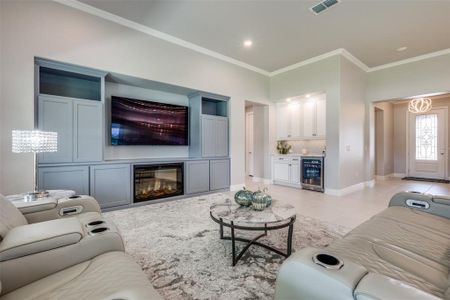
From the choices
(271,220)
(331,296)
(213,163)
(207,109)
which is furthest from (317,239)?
(207,109)

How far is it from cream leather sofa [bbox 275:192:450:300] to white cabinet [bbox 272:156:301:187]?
3543mm

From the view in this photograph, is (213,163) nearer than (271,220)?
No

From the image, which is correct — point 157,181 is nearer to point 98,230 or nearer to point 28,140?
point 28,140

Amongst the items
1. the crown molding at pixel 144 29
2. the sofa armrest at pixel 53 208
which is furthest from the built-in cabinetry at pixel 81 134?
the sofa armrest at pixel 53 208

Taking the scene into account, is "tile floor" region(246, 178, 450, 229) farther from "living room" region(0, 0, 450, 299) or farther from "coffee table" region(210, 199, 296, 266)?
"coffee table" region(210, 199, 296, 266)

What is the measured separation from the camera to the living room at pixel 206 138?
51.8 inches

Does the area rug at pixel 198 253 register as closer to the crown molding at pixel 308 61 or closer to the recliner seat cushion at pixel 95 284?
the recliner seat cushion at pixel 95 284

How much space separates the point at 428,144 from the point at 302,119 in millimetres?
5259

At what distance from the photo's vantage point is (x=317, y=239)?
2539mm

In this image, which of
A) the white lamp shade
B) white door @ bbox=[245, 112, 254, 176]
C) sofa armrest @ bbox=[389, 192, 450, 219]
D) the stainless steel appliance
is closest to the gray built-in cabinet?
the white lamp shade

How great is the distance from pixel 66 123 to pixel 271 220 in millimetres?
3315

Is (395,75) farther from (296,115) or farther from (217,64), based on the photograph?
(217,64)

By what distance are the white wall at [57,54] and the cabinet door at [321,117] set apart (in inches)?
118

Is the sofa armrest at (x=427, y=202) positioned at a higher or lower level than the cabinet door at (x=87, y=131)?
lower
